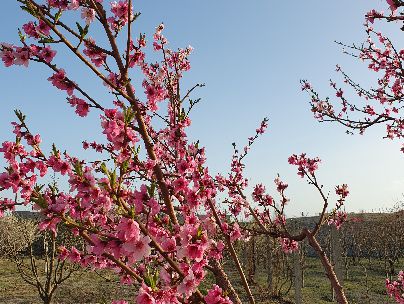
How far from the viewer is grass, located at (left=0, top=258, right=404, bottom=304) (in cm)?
1234

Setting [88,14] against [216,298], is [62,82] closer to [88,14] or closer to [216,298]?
[88,14]

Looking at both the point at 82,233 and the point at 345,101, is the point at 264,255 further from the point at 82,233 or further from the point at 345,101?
the point at 82,233

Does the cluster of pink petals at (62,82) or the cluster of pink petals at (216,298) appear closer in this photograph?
the cluster of pink petals at (216,298)

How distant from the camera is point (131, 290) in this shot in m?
13.5

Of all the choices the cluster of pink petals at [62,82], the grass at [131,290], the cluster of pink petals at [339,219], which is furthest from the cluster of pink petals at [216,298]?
the grass at [131,290]

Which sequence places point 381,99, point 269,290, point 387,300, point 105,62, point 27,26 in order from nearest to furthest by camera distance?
point 27,26
point 105,62
point 381,99
point 387,300
point 269,290

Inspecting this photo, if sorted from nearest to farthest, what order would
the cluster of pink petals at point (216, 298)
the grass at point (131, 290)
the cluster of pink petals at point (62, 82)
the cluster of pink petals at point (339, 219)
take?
1. the cluster of pink petals at point (216, 298)
2. the cluster of pink petals at point (62, 82)
3. the cluster of pink petals at point (339, 219)
4. the grass at point (131, 290)

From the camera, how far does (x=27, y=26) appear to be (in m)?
2.88

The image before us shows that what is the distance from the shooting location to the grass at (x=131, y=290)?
40.5ft

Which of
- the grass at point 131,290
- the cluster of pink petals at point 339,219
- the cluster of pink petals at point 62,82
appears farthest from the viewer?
the grass at point 131,290

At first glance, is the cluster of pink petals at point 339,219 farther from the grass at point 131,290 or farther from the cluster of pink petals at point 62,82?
the grass at point 131,290

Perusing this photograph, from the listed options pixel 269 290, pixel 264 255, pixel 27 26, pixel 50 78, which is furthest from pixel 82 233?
pixel 264 255

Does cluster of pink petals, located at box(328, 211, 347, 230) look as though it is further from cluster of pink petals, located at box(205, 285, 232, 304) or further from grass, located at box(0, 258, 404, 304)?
grass, located at box(0, 258, 404, 304)

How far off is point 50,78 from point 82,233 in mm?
1283
